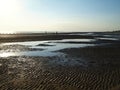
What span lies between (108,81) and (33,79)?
15.0ft

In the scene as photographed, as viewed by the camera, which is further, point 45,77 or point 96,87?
point 45,77

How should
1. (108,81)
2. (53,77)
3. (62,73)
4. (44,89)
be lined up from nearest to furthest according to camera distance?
1. (44,89)
2. (108,81)
3. (53,77)
4. (62,73)

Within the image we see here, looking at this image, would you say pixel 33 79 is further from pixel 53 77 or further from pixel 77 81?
pixel 77 81

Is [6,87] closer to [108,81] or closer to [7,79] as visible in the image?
[7,79]

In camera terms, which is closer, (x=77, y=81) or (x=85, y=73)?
(x=77, y=81)

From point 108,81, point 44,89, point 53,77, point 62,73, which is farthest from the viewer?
point 62,73

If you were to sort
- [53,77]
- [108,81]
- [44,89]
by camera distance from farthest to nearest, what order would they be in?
[53,77], [108,81], [44,89]

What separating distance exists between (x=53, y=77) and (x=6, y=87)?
3220mm

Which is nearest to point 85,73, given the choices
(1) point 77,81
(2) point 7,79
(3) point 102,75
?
(3) point 102,75

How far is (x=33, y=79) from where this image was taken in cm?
1132

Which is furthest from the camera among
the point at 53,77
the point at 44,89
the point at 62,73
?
the point at 62,73

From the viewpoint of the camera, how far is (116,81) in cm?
1076

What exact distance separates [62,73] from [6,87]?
14.5 ft

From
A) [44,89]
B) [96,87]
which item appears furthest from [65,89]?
[96,87]
